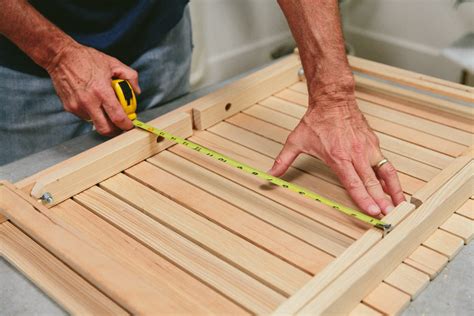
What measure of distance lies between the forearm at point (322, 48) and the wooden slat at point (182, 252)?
1.59 feet

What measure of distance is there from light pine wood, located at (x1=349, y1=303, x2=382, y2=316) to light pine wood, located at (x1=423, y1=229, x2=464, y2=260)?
22 centimetres

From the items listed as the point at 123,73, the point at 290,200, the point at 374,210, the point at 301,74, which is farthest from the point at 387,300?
the point at 301,74

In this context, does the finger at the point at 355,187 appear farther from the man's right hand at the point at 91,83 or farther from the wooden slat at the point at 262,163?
the man's right hand at the point at 91,83

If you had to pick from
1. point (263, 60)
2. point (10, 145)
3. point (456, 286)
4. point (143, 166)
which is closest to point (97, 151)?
point (143, 166)

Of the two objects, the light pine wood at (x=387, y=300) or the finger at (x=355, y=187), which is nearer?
the light pine wood at (x=387, y=300)

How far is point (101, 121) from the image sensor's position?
136 cm

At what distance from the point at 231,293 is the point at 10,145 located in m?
0.99

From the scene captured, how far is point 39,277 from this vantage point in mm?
1043

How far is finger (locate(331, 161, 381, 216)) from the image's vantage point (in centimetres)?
115

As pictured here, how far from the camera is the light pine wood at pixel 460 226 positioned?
3.73 ft

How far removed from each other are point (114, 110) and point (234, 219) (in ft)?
1.38

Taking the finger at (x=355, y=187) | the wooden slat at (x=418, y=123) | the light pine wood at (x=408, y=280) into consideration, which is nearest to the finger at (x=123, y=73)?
the finger at (x=355, y=187)

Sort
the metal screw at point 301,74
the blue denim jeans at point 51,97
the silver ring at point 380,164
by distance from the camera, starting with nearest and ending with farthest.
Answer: the silver ring at point 380,164
the blue denim jeans at point 51,97
the metal screw at point 301,74

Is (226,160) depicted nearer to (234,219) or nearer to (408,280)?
(234,219)
